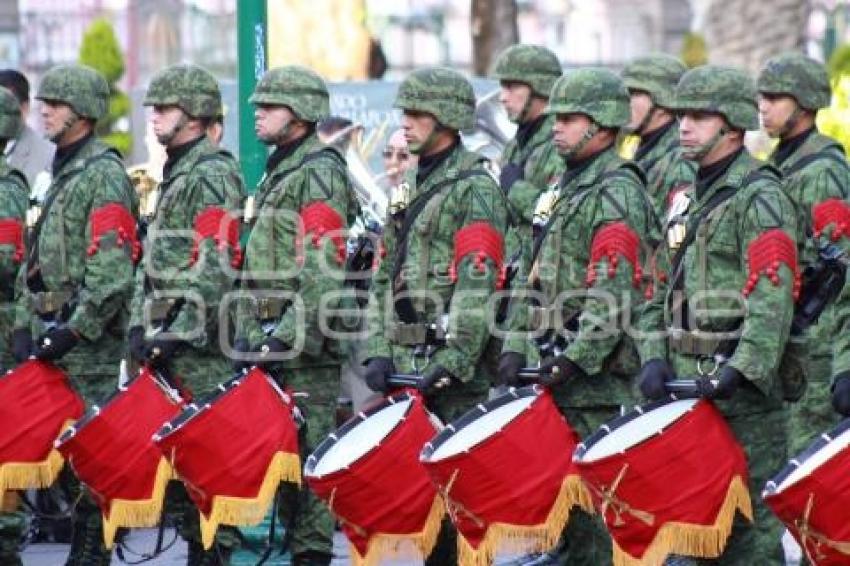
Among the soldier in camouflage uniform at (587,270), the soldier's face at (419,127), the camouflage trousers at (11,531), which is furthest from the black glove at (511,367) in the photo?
the camouflage trousers at (11,531)

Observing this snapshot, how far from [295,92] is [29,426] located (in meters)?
2.07

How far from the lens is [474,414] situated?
37.9ft

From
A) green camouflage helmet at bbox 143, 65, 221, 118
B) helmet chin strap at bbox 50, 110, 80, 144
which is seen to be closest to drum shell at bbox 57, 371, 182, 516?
green camouflage helmet at bbox 143, 65, 221, 118

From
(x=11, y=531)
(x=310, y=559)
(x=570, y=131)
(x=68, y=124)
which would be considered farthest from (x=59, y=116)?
(x=570, y=131)

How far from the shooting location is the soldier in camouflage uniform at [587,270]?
38.3 feet

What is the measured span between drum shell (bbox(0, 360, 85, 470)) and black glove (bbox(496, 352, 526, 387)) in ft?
8.13

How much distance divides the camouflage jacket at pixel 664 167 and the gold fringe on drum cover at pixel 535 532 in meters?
2.38

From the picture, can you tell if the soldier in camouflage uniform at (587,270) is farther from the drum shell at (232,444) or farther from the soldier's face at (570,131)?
the drum shell at (232,444)

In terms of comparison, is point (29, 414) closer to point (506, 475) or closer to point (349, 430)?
point (349, 430)

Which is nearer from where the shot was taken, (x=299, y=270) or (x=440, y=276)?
(x=440, y=276)

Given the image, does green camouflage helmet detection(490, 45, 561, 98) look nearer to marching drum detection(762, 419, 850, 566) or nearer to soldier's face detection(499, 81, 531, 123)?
soldier's face detection(499, 81, 531, 123)

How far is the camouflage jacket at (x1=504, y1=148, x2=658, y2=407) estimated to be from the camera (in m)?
11.7

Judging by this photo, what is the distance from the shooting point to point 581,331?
11.7 metres

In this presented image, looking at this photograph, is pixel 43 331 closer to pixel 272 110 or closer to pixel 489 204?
pixel 272 110
